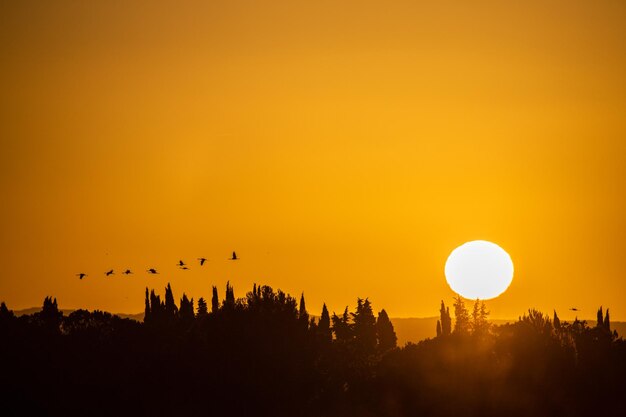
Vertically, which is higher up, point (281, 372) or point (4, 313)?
point (4, 313)

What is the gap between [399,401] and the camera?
165875 millimetres

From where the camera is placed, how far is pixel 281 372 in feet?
550

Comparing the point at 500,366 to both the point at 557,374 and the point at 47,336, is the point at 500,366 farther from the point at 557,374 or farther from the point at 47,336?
the point at 47,336

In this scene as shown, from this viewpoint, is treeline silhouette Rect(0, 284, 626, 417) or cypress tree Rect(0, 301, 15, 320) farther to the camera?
cypress tree Rect(0, 301, 15, 320)

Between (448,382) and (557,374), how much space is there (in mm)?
17325

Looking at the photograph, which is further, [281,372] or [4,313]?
[4,313]

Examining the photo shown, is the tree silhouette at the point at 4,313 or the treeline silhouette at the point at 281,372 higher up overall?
the tree silhouette at the point at 4,313

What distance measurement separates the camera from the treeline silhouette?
519ft

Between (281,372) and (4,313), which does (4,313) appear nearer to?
(4,313)

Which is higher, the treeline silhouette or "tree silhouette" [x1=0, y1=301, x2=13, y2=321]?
"tree silhouette" [x1=0, y1=301, x2=13, y2=321]

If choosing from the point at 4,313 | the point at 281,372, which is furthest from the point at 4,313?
the point at 281,372

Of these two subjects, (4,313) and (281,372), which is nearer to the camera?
(281,372)

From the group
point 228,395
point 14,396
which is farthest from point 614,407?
point 14,396

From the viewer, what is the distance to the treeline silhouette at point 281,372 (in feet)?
519
